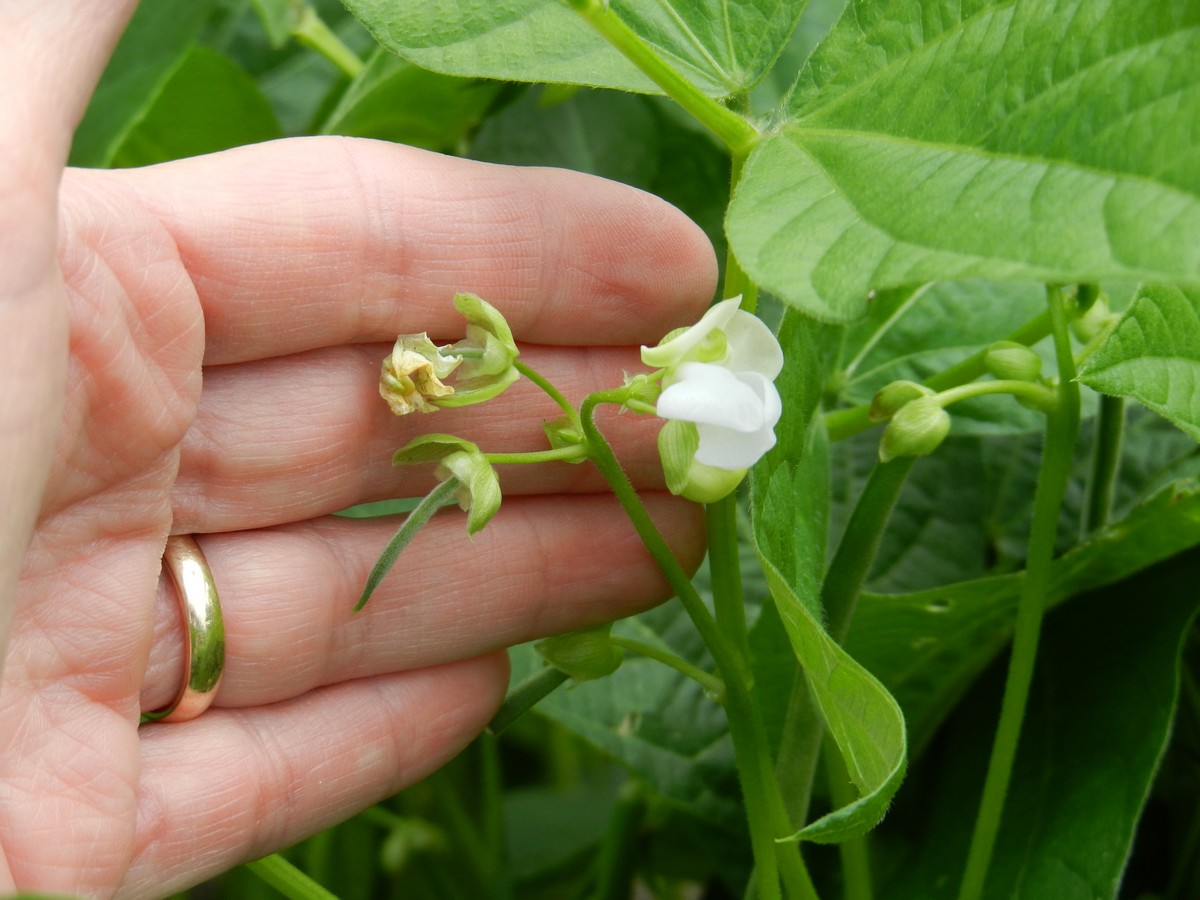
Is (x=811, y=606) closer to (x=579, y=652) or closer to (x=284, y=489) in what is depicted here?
(x=579, y=652)

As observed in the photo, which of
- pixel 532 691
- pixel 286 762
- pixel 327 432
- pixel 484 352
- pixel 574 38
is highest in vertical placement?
pixel 574 38

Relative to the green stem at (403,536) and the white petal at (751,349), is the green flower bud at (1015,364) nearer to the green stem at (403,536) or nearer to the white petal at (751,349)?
the white petal at (751,349)

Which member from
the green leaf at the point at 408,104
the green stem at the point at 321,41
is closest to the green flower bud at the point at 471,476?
the green leaf at the point at 408,104

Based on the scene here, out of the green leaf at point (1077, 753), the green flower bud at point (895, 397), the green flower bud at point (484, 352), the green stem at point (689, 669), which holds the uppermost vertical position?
the green flower bud at point (484, 352)

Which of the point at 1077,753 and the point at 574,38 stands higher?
the point at 574,38

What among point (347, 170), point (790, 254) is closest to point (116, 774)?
point (347, 170)

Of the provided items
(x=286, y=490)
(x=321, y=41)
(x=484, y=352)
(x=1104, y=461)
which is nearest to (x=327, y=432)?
(x=286, y=490)
